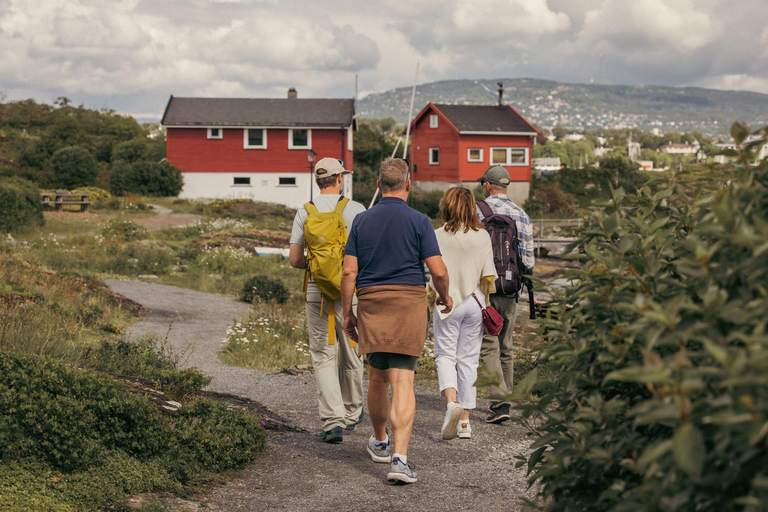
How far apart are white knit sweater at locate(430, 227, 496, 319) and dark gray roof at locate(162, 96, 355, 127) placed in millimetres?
37118

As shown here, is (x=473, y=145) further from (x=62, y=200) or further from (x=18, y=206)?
(x=18, y=206)

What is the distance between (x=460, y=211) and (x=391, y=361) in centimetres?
157

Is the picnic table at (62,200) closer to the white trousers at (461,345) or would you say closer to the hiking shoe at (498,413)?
the hiking shoe at (498,413)

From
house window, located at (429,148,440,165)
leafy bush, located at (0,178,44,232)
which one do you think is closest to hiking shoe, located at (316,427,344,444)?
leafy bush, located at (0,178,44,232)

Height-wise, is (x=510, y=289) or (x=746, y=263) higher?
(x=746, y=263)

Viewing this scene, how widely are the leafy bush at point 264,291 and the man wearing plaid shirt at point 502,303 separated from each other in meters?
7.28

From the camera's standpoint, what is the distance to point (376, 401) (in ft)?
16.5

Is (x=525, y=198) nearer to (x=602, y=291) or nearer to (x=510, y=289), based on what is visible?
(x=510, y=289)

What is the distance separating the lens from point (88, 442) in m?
4.16

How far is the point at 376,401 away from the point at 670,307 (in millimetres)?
3477

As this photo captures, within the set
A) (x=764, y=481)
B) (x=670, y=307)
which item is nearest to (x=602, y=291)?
(x=670, y=307)

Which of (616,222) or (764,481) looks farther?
(616,222)

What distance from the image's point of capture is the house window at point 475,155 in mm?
47062

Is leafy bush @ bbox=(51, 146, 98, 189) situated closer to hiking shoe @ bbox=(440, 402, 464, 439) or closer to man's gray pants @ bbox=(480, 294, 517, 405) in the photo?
man's gray pants @ bbox=(480, 294, 517, 405)
